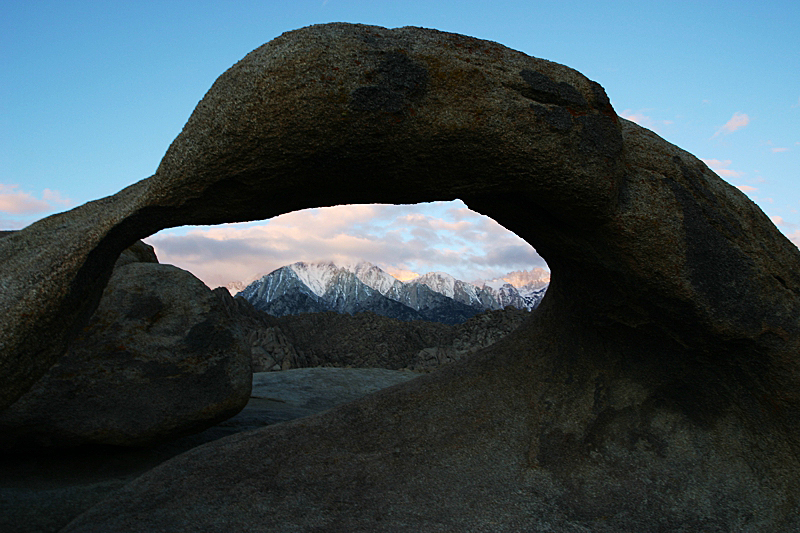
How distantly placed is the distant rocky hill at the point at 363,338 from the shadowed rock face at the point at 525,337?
10.6m

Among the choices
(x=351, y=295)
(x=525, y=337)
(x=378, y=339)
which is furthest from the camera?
(x=351, y=295)

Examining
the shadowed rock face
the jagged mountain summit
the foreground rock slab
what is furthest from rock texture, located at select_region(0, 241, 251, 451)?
the jagged mountain summit

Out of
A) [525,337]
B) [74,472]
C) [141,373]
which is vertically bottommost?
[74,472]

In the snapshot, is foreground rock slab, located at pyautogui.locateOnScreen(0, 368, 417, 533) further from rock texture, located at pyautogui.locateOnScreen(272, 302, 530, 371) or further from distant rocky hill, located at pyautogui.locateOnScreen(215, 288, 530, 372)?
rock texture, located at pyautogui.locateOnScreen(272, 302, 530, 371)

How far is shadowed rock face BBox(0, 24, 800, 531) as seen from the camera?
93.1 inches

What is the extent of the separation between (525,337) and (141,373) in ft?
11.0

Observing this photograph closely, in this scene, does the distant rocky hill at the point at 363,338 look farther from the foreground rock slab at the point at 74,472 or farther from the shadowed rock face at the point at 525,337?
the shadowed rock face at the point at 525,337

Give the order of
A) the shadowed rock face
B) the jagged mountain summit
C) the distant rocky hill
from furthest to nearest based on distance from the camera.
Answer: the jagged mountain summit < the distant rocky hill < the shadowed rock face

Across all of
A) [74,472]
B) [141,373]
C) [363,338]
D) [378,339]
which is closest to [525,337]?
[141,373]

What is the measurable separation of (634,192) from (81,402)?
14.8ft

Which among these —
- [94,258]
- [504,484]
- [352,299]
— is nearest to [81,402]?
[94,258]

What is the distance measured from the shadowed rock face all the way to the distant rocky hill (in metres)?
10.6

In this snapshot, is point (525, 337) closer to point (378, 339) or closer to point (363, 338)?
point (378, 339)

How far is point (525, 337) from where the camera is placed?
429 cm
